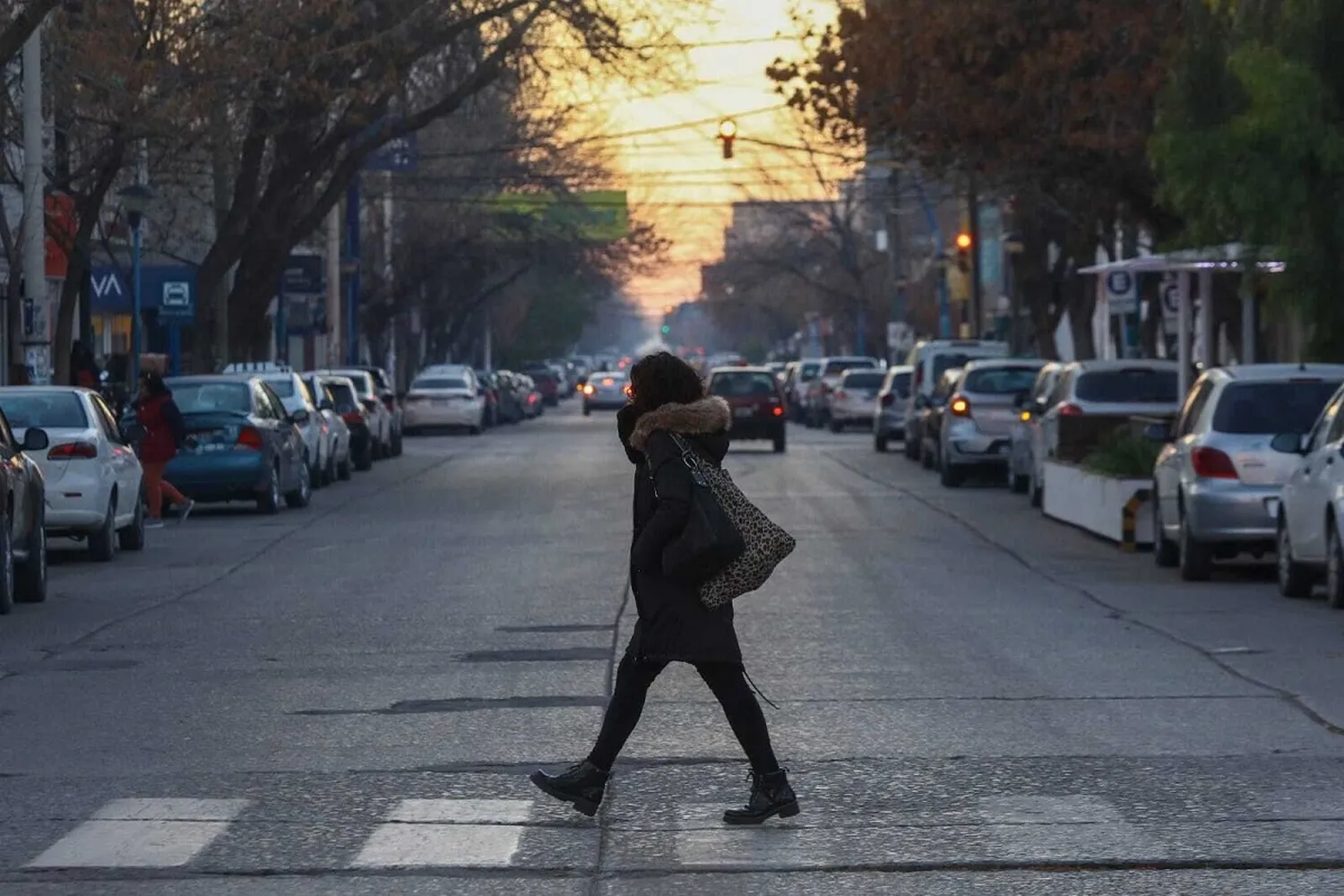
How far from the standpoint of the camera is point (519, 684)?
41.9 ft

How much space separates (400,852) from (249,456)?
1956 cm

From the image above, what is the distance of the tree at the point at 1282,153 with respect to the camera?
801 inches

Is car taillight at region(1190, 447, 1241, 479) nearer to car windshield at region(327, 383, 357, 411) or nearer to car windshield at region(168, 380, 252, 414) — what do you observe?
car windshield at region(168, 380, 252, 414)

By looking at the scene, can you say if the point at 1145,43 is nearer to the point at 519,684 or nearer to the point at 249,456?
the point at 249,456

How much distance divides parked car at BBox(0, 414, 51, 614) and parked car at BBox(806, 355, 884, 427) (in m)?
42.1

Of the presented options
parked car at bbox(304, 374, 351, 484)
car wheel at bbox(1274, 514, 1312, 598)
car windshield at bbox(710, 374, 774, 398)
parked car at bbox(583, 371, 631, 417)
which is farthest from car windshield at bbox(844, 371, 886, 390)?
car wheel at bbox(1274, 514, 1312, 598)

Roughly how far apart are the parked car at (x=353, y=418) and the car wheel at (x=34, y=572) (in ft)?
69.1

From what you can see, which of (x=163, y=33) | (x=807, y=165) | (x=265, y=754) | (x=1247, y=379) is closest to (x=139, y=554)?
(x=163, y=33)

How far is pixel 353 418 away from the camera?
39188mm

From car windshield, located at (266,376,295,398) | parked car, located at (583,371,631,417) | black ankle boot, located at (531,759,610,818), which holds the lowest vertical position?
A: parked car, located at (583,371,631,417)

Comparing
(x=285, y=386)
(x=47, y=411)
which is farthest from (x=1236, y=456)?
(x=285, y=386)

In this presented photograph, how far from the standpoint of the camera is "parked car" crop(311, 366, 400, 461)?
41500 mm

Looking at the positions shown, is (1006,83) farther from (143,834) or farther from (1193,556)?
(143,834)

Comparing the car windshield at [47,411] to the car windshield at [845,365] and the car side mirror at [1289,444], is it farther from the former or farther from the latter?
the car windshield at [845,365]
